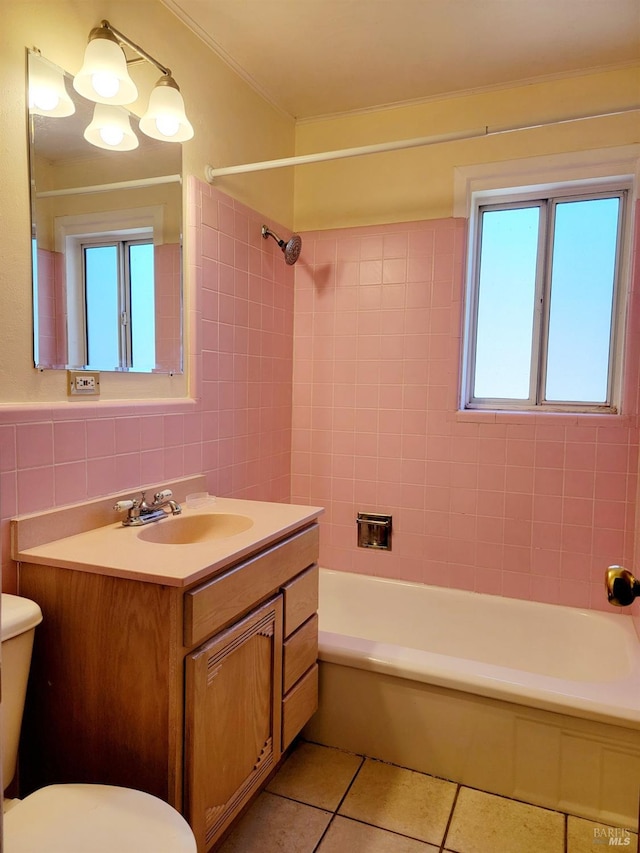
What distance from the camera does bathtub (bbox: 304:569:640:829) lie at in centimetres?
165

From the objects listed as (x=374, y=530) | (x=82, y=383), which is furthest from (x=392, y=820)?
(x=82, y=383)

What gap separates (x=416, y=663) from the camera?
1.84 m

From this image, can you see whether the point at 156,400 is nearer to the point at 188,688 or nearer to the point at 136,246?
the point at 136,246

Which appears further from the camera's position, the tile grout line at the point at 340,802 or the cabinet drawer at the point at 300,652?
the cabinet drawer at the point at 300,652

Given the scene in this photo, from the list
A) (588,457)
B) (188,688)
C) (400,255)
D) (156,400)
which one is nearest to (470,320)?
(400,255)

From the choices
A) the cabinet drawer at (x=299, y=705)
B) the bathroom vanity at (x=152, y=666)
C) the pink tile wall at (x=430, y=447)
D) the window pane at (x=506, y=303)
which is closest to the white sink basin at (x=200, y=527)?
the bathroom vanity at (x=152, y=666)

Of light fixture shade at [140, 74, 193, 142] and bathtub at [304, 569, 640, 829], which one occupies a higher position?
light fixture shade at [140, 74, 193, 142]

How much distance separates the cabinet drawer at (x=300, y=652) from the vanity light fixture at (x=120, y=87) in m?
1.62

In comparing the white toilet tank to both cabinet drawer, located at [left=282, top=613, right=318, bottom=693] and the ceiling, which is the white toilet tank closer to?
cabinet drawer, located at [left=282, top=613, right=318, bottom=693]

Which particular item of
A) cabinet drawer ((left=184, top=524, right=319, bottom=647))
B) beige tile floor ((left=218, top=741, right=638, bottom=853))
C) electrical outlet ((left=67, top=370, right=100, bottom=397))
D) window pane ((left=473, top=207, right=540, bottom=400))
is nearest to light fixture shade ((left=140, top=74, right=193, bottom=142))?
electrical outlet ((left=67, top=370, right=100, bottom=397))

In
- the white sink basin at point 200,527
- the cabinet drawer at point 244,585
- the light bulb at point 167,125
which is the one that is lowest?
the cabinet drawer at point 244,585

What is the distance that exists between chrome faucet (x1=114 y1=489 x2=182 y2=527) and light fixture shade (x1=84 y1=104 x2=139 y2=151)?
107cm

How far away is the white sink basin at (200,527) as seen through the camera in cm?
171

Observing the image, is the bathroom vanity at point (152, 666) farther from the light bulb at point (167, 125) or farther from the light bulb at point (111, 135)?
the light bulb at point (167, 125)
